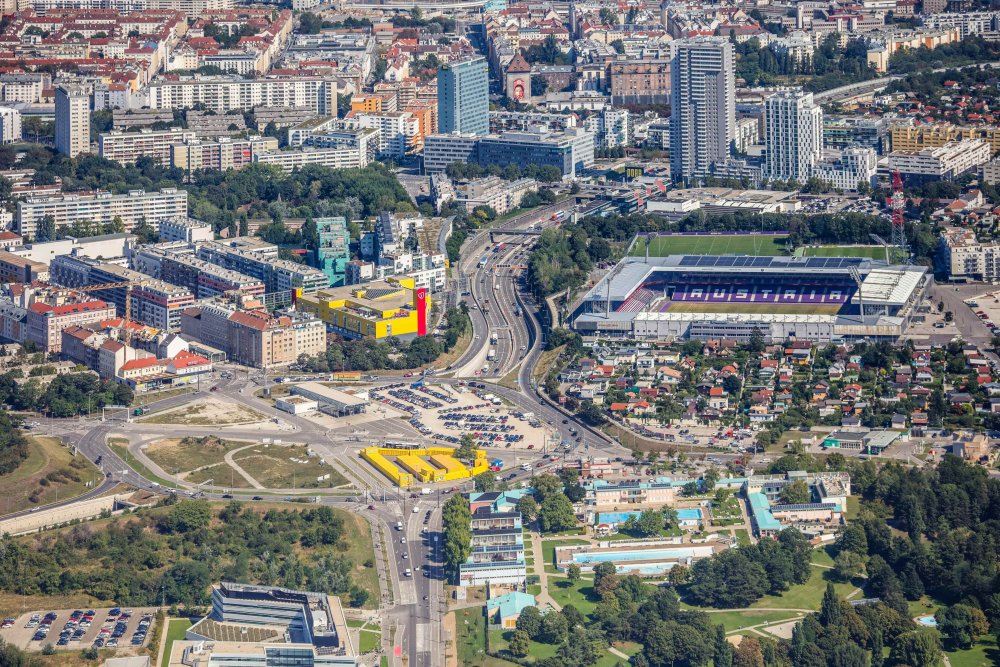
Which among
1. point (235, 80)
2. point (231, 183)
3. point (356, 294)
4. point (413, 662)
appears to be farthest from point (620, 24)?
point (413, 662)

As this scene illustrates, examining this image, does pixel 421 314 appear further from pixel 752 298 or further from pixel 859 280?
pixel 859 280

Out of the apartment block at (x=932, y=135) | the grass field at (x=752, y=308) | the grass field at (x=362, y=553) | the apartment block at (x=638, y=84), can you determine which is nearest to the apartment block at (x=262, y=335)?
the grass field at (x=752, y=308)

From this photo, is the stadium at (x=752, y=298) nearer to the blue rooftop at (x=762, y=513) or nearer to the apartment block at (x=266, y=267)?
the apartment block at (x=266, y=267)

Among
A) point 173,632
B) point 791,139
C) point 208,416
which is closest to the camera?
point 173,632

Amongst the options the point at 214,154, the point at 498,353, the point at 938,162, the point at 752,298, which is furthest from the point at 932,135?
the point at 498,353

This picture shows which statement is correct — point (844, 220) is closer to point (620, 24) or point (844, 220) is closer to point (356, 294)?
point (356, 294)
